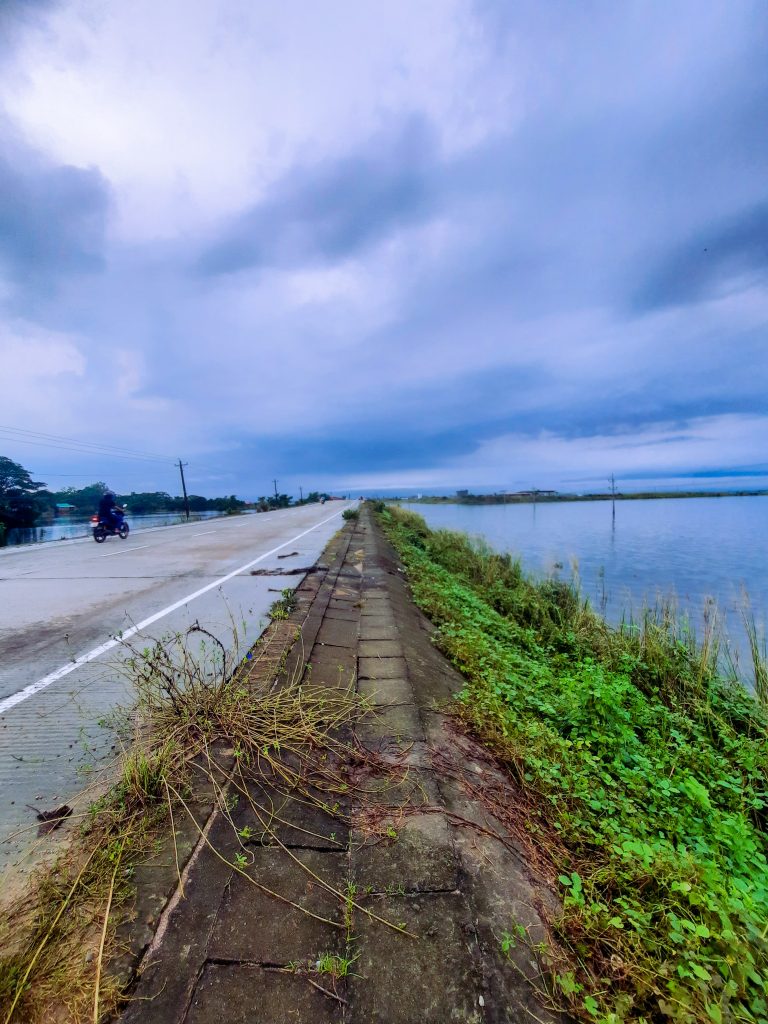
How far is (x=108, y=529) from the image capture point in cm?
1316

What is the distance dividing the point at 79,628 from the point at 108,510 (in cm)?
1004

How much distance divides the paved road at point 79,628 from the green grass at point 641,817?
234 cm

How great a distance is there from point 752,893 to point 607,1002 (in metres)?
1.02

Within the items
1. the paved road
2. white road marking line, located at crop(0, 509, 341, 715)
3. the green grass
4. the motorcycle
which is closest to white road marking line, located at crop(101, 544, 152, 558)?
the paved road

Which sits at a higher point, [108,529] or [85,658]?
[108,529]

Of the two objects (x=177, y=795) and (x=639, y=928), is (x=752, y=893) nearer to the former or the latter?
(x=639, y=928)

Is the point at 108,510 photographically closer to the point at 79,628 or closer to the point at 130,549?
the point at 130,549

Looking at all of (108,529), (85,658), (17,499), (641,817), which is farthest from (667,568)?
(17,499)

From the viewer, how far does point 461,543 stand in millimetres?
16531

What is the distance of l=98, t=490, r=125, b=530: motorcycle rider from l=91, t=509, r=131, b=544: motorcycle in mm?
31

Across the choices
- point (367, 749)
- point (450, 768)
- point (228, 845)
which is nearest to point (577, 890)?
point (450, 768)

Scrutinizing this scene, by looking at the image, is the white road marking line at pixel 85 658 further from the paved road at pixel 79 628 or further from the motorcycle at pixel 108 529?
the motorcycle at pixel 108 529

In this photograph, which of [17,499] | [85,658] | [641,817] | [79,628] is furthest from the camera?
[17,499]

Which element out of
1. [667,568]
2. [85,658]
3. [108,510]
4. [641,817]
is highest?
[108,510]
